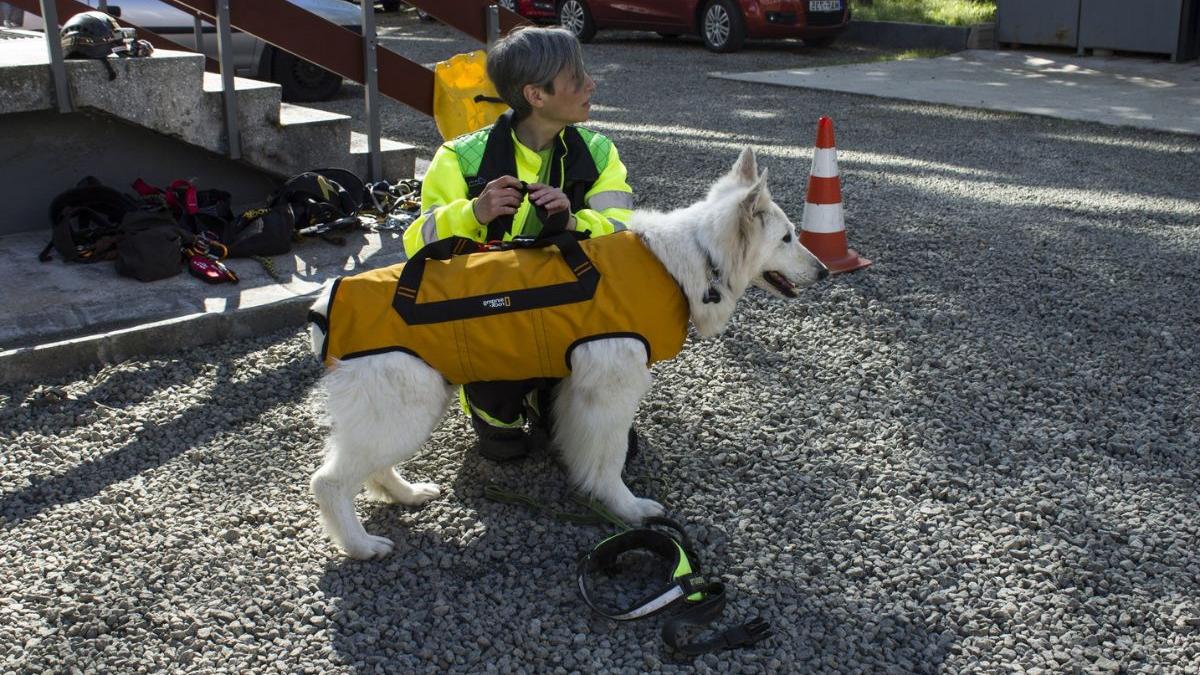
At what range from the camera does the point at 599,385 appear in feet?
11.0

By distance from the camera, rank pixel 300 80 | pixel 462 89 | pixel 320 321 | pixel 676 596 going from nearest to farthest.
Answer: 1. pixel 676 596
2. pixel 320 321
3. pixel 462 89
4. pixel 300 80

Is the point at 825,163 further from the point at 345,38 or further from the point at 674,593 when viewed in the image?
the point at 674,593

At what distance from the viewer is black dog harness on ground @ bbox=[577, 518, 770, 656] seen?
9.57ft

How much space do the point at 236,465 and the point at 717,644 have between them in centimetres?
196

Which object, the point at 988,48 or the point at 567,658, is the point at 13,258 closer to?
the point at 567,658

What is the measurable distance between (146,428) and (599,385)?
6.28ft

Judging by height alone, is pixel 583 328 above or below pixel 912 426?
above

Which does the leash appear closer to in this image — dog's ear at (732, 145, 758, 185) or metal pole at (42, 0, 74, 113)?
dog's ear at (732, 145, 758, 185)

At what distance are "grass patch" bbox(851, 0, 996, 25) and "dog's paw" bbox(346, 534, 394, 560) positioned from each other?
1477cm

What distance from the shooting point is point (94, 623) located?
9.82 ft

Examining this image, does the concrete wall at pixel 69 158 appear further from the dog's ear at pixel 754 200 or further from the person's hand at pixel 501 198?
the dog's ear at pixel 754 200

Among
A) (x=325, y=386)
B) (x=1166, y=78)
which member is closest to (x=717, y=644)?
(x=325, y=386)

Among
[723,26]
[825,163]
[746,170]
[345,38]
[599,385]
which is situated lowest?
[599,385]

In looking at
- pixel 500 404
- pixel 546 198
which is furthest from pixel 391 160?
pixel 546 198
